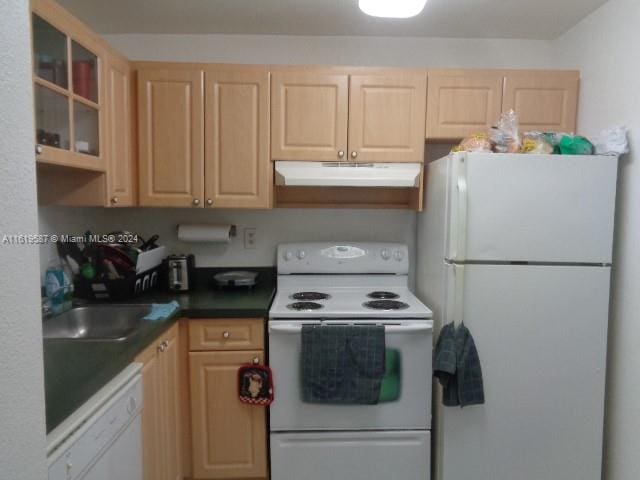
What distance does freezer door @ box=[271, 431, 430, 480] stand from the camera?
1.86 metres

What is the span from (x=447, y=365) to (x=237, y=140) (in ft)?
4.88

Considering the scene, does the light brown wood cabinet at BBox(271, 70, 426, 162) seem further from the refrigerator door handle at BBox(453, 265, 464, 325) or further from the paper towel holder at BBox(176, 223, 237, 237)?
the refrigerator door handle at BBox(453, 265, 464, 325)

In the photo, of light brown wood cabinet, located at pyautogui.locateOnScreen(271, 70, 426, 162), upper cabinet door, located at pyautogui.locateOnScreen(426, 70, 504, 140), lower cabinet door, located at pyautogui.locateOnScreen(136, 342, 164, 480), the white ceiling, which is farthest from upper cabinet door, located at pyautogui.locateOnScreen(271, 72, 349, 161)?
lower cabinet door, located at pyautogui.locateOnScreen(136, 342, 164, 480)

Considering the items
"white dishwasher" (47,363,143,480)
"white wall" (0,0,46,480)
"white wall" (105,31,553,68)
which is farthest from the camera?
"white wall" (105,31,553,68)

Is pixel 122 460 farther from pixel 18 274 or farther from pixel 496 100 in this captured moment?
pixel 496 100

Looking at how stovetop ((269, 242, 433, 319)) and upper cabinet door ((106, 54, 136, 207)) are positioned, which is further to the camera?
stovetop ((269, 242, 433, 319))

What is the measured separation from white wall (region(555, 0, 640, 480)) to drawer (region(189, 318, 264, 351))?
1626mm

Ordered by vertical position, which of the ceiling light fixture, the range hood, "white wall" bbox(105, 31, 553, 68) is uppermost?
"white wall" bbox(105, 31, 553, 68)

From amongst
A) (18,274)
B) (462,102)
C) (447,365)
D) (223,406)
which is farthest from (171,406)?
(462,102)

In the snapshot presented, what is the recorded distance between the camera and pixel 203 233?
2.28m

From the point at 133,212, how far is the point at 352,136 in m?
1.40

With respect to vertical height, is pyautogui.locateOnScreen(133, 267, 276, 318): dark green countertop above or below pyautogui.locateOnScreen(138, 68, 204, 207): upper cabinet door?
below

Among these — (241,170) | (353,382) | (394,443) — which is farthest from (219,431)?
(241,170)

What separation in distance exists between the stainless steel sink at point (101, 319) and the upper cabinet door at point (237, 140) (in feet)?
2.14
